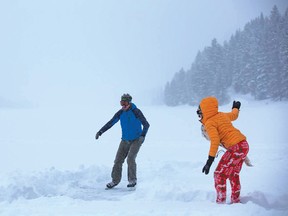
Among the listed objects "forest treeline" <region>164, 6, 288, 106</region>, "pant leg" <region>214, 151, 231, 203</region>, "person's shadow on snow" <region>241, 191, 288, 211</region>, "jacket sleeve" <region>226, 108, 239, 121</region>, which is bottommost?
"person's shadow on snow" <region>241, 191, 288, 211</region>

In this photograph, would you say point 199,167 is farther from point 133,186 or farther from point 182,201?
point 182,201

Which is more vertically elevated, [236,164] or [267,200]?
[236,164]

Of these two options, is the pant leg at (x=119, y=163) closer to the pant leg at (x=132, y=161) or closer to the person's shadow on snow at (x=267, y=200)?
the pant leg at (x=132, y=161)

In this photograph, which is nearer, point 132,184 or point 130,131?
point 132,184

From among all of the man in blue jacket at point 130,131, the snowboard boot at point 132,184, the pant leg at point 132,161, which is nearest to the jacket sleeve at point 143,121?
the man in blue jacket at point 130,131

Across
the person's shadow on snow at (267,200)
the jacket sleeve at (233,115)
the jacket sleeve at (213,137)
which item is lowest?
Result: the person's shadow on snow at (267,200)

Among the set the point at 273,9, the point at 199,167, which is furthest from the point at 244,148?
the point at 273,9

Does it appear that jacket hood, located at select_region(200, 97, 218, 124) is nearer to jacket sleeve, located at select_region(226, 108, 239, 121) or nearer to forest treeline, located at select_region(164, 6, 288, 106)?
jacket sleeve, located at select_region(226, 108, 239, 121)

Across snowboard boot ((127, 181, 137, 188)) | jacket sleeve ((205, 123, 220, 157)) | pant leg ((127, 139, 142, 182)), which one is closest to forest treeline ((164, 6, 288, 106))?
pant leg ((127, 139, 142, 182))

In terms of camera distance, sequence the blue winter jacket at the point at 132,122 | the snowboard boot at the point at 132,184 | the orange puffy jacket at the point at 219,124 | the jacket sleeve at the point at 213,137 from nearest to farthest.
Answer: the jacket sleeve at the point at 213,137 < the orange puffy jacket at the point at 219,124 < the snowboard boot at the point at 132,184 < the blue winter jacket at the point at 132,122

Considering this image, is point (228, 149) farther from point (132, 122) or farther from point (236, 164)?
point (132, 122)

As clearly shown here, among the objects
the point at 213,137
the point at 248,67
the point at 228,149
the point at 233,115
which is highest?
the point at 248,67

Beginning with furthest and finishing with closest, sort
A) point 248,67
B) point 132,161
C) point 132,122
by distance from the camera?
point 248,67, point 132,122, point 132,161

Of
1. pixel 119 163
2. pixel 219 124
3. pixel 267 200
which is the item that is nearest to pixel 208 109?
pixel 219 124
